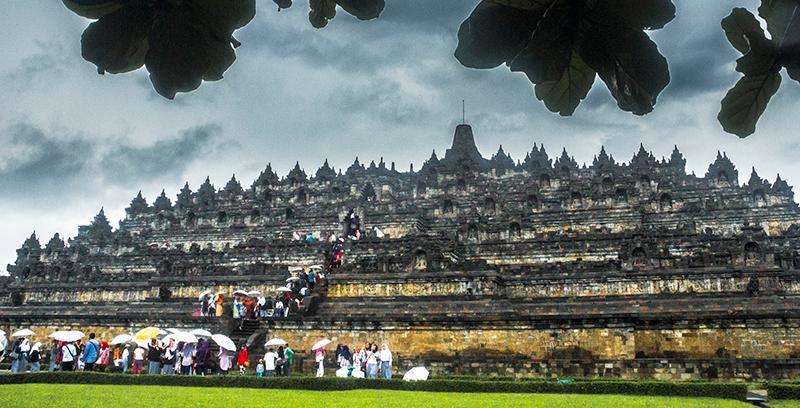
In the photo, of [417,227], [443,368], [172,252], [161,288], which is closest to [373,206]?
[417,227]

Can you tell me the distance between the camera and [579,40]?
1.70 meters

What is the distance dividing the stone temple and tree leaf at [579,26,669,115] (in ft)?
61.3

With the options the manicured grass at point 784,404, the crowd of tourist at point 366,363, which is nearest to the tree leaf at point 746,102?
the manicured grass at point 784,404

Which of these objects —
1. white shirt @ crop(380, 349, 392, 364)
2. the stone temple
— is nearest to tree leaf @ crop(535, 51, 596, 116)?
white shirt @ crop(380, 349, 392, 364)

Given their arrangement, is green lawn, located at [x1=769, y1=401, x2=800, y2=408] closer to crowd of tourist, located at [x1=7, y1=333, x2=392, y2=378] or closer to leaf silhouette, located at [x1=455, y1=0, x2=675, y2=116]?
crowd of tourist, located at [x1=7, y1=333, x2=392, y2=378]

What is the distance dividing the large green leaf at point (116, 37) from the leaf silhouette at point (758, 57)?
148 cm

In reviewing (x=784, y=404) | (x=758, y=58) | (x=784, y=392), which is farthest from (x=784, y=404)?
(x=758, y=58)

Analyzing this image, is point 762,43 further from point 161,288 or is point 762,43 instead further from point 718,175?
point 718,175

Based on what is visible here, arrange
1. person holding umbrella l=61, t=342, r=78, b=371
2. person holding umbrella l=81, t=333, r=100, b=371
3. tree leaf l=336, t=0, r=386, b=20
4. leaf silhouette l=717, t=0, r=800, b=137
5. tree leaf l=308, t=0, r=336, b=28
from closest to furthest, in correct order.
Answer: leaf silhouette l=717, t=0, r=800, b=137, tree leaf l=336, t=0, r=386, b=20, tree leaf l=308, t=0, r=336, b=28, person holding umbrella l=81, t=333, r=100, b=371, person holding umbrella l=61, t=342, r=78, b=371

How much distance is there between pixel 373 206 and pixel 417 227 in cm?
398

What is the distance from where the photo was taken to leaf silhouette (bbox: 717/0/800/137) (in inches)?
64.9

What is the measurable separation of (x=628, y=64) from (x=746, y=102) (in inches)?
16.6

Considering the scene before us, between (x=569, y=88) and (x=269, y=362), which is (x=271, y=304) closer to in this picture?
(x=269, y=362)

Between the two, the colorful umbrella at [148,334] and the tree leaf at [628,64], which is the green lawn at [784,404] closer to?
the tree leaf at [628,64]
